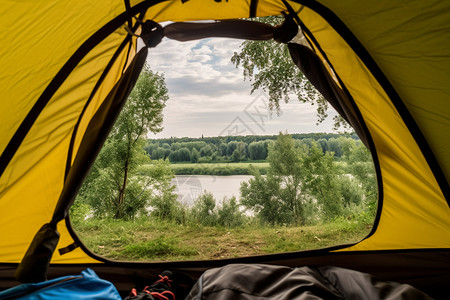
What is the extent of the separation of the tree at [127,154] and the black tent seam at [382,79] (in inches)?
219

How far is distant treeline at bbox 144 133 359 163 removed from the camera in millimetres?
7767

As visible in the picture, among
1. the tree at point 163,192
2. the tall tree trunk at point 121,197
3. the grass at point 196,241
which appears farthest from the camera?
the tree at point 163,192

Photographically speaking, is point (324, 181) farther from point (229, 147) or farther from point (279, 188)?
point (229, 147)

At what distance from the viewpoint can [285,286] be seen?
955 millimetres

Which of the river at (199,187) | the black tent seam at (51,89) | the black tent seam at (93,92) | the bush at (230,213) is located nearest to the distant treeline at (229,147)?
the river at (199,187)

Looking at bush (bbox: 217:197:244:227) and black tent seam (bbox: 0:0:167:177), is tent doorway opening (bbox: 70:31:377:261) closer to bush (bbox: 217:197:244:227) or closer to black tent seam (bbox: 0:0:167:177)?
bush (bbox: 217:197:244:227)

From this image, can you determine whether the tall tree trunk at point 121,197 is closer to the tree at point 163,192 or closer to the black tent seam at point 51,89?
the tree at point 163,192

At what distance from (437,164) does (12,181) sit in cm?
207

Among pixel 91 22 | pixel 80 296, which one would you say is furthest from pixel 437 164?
pixel 91 22

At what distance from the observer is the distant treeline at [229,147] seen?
7.77 meters

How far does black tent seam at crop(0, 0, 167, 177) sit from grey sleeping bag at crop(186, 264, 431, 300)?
43.0 inches

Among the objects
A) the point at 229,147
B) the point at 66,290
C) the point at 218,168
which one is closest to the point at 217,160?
the point at 218,168

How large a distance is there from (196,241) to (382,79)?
379 cm

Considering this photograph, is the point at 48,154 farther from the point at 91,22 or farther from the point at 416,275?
the point at 416,275
